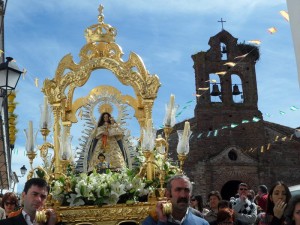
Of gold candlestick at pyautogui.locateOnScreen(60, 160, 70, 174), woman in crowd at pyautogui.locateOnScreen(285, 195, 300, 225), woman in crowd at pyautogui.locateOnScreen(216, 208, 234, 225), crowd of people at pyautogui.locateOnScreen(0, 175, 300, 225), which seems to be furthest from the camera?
gold candlestick at pyautogui.locateOnScreen(60, 160, 70, 174)

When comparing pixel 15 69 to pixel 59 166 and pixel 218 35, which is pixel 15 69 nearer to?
pixel 59 166

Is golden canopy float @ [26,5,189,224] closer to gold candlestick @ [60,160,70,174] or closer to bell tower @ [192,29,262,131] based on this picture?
gold candlestick @ [60,160,70,174]

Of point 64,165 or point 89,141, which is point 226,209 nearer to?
point 64,165

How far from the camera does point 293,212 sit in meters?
4.33

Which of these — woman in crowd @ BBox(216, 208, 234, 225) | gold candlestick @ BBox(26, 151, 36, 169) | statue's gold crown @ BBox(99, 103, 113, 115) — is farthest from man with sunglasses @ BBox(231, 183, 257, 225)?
gold candlestick @ BBox(26, 151, 36, 169)

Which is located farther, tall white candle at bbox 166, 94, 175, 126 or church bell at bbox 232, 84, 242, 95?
church bell at bbox 232, 84, 242, 95

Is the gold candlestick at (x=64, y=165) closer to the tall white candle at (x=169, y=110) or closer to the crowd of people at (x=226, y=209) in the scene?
the tall white candle at (x=169, y=110)

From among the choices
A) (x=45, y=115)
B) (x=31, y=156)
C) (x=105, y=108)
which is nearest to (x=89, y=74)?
(x=105, y=108)

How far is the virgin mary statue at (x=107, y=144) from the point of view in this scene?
840cm

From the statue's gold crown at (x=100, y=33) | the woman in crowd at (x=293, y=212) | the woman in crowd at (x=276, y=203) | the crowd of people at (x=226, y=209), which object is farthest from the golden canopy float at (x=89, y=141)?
the woman in crowd at (x=293, y=212)

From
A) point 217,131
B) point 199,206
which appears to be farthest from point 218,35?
point 199,206

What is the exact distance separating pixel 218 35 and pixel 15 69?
2887 centimetres

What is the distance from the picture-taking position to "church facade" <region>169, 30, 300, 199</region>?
111 ft

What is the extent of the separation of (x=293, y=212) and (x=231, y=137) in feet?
102
